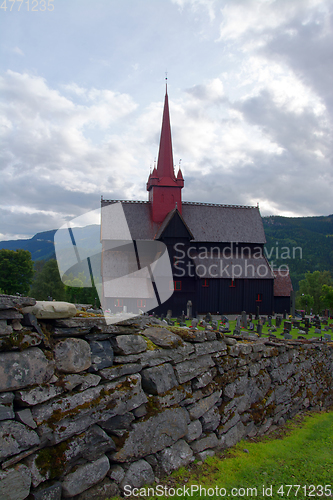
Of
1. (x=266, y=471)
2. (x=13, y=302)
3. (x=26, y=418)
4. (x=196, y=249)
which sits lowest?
(x=266, y=471)

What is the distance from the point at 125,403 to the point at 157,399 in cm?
72

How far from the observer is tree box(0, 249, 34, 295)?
42.3m

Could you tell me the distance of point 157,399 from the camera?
5199 mm

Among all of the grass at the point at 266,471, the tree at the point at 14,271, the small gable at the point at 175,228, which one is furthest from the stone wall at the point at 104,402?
the tree at the point at 14,271

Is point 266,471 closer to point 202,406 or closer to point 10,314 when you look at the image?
point 202,406

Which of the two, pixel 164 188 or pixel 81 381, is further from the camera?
pixel 164 188

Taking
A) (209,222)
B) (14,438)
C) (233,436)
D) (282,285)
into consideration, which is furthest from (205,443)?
(209,222)

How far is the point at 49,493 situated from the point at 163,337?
2841mm

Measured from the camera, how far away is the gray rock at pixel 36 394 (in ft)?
12.1

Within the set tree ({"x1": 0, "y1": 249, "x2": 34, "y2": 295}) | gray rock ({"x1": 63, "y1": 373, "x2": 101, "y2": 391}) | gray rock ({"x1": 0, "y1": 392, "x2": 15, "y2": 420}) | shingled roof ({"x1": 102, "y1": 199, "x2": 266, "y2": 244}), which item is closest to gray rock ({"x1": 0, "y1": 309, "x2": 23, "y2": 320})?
gray rock ({"x1": 0, "y1": 392, "x2": 15, "y2": 420})

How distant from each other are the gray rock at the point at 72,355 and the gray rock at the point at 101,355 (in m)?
0.12

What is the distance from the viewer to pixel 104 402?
443cm

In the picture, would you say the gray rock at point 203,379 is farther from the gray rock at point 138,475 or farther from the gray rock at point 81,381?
the gray rock at point 81,381

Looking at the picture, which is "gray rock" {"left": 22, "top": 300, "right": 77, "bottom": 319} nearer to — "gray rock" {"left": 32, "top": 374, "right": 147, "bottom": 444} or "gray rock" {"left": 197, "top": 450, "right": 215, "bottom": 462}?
"gray rock" {"left": 32, "top": 374, "right": 147, "bottom": 444}
